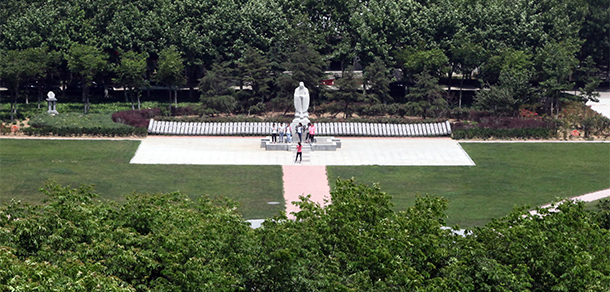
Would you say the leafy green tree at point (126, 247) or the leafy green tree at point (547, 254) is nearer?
the leafy green tree at point (126, 247)

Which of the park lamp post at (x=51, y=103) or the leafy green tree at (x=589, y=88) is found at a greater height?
the leafy green tree at (x=589, y=88)

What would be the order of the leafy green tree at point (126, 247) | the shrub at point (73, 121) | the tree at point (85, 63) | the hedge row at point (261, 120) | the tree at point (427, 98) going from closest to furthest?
the leafy green tree at point (126, 247) → the shrub at point (73, 121) → the hedge row at point (261, 120) → the tree at point (427, 98) → the tree at point (85, 63)

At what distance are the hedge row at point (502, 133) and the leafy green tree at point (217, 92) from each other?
17703 mm

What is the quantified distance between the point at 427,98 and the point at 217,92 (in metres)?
16.6

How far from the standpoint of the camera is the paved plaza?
50.5 metres

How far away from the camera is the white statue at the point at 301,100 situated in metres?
56.3

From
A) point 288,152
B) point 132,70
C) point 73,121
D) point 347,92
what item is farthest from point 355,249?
point 132,70

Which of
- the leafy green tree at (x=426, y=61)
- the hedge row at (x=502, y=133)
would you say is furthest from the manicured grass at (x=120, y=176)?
the leafy green tree at (x=426, y=61)

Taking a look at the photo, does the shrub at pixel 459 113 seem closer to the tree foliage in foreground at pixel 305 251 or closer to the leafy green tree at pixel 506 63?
the leafy green tree at pixel 506 63

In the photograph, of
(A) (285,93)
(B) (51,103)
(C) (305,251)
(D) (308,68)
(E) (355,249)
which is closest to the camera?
(C) (305,251)

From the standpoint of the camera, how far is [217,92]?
2534 inches

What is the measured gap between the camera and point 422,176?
154ft

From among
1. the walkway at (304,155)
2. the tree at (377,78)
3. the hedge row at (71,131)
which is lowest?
the walkway at (304,155)

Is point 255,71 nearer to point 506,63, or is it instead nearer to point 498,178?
point 506,63
